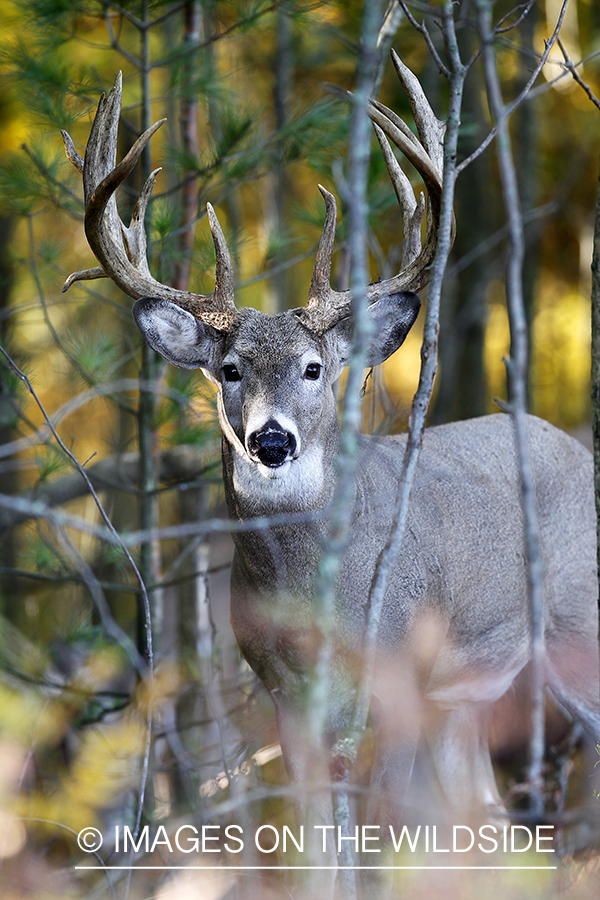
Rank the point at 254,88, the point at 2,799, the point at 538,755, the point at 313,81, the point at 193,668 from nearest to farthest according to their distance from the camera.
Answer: the point at 538,755 < the point at 2,799 < the point at 193,668 < the point at 313,81 < the point at 254,88

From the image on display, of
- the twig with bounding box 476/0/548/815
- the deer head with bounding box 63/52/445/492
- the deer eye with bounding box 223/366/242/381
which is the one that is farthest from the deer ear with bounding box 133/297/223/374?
the twig with bounding box 476/0/548/815

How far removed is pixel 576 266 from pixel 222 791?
10.4 m

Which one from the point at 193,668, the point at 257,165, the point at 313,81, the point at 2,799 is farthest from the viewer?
the point at 313,81

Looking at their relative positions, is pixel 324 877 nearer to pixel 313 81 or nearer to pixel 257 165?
pixel 257 165

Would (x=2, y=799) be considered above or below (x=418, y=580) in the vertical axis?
below

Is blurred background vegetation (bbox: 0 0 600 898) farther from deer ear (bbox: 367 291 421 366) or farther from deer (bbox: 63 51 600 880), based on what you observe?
deer ear (bbox: 367 291 421 366)

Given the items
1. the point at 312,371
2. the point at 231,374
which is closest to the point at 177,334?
the point at 231,374

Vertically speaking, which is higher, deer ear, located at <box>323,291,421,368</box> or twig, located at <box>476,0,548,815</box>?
deer ear, located at <box>323,291,421,368</box>

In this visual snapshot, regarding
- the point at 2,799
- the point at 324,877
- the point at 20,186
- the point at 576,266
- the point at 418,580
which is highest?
the point at 576,266

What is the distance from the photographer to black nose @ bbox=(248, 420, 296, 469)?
3393 millimetres

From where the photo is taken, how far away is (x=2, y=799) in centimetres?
454

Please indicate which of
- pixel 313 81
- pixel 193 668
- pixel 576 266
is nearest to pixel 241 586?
pixel 193 668

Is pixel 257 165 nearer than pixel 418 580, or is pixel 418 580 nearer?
pixel 418 580

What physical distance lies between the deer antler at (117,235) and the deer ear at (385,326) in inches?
19.7
